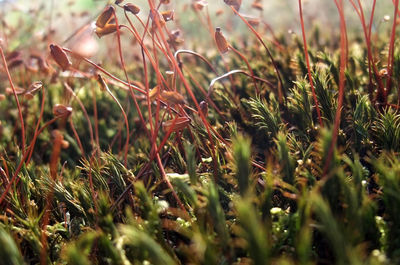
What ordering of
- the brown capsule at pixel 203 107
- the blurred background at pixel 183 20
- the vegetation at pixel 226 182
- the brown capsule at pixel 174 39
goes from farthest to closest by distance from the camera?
1. the blurred background at pixel 183 20
2. the brown capsule at pixel 174 39
3. the brown capsule at pixel 203 107
4. the vegetation at pixel 226 182

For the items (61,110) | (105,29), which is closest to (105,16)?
(105,29)


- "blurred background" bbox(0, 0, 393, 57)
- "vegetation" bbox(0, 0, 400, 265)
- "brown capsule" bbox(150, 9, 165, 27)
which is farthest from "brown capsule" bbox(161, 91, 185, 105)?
"blurred background" bbox(0, 0, 393, 57)

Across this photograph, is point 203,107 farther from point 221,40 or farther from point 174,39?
point 174,39

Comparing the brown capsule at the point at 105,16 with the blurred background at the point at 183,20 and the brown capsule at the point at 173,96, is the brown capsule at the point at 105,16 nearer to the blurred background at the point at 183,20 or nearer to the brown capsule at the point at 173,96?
the blurred background at the point at 183,20

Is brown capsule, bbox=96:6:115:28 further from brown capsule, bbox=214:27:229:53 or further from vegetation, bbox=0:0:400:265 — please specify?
brown capsule, bbox=214:27:229:53

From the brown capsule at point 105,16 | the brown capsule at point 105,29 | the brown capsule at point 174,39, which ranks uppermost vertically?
the brown capsule at point 105,16

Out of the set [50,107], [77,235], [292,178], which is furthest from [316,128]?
[50,107]

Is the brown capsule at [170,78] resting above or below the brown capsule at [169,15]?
below

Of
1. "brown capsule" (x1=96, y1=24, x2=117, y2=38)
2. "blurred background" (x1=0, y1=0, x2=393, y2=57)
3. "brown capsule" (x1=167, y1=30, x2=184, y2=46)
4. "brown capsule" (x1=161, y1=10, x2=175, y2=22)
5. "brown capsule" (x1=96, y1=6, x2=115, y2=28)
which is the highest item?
"brown capsule" (x1=96, y1=6, x2=115, y2=28)

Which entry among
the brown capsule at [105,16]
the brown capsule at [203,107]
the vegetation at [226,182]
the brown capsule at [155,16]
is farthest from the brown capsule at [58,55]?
the brown capsule at [203,107]
